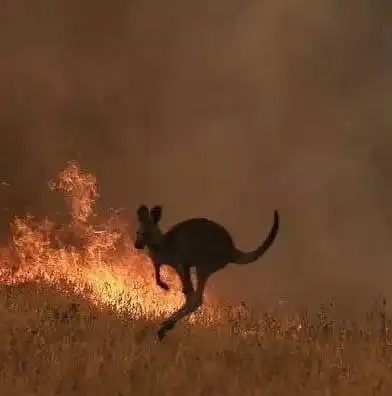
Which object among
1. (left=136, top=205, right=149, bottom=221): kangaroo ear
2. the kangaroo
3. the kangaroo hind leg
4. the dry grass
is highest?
(left=136, top=205, right=149, bottom=221): kangaroo ear

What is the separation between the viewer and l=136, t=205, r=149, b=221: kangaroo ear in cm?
749

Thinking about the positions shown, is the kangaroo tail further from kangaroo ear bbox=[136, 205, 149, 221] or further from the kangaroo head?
kangaroo ear bbox=[136, 205, 149, 221]

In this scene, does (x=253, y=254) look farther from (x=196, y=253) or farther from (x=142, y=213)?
(x=142, y=213)

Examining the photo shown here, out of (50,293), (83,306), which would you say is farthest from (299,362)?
(50,293)

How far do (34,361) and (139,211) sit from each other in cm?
254

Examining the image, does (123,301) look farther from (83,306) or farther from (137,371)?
(137,371)

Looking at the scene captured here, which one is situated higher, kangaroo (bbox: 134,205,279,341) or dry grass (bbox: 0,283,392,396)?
kangaroo (bbox: 134,205,279,341)

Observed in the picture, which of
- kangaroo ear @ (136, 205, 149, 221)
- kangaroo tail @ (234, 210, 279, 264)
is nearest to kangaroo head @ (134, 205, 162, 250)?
kangaroo ear @ (136, 205, 149, 221)

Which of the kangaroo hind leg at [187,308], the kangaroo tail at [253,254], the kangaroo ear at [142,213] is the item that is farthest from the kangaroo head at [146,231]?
the kangaroo tail at [253,254]

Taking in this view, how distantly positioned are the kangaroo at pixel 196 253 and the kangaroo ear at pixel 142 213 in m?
0.32

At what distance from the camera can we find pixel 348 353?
6.41 m

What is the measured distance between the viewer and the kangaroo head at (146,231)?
24.6 ft

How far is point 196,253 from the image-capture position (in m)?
7.10

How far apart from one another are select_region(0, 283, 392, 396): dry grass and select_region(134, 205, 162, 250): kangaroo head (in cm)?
96
